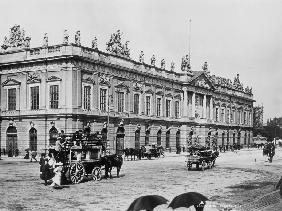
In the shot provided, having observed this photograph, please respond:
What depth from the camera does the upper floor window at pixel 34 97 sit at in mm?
41250

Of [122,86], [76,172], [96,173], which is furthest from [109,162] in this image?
[122,86]

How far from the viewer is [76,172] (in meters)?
20.4

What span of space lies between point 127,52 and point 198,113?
18.3 m

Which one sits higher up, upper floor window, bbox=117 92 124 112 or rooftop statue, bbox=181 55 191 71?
rooftop statue, bbox=181 55 191 71

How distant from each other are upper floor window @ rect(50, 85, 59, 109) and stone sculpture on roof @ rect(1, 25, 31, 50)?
632 cm

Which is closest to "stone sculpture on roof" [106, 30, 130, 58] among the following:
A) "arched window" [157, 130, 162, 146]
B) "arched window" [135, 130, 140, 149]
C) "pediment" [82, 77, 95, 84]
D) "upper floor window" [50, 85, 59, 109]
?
"pediment" [82, 77, 95, 84]

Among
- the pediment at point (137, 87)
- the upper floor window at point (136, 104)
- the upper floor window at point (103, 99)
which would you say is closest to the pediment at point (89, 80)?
the upper floor window at point (103, 99)

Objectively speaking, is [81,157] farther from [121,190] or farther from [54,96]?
[54,96]

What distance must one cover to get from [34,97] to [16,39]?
265 inches

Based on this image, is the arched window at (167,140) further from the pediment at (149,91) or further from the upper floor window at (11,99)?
the upper floor window at (11,99)

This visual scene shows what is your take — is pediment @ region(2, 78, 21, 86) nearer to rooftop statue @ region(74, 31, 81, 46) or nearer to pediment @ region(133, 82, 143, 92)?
rooftop statue @ region(74, 31, 81, 46)

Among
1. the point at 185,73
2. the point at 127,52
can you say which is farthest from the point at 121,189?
the point at 185,73

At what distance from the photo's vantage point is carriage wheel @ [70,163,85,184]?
20.2 meters

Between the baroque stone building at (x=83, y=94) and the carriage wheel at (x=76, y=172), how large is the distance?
17.9 metres
